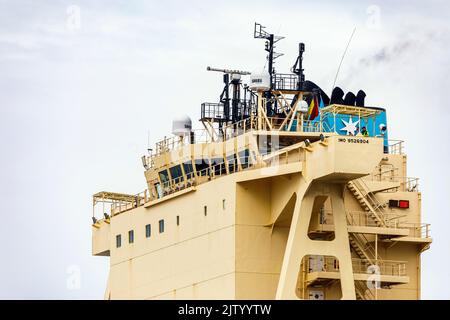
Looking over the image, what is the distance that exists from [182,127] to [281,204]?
384 inches

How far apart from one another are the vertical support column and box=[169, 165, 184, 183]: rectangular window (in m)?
10.4

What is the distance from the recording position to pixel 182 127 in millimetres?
102000

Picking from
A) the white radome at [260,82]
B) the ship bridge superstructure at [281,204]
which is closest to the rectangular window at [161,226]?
the ship bridge superstructure at [281,204]

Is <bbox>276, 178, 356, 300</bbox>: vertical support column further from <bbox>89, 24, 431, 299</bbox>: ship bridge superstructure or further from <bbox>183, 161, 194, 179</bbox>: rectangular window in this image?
<bbox>183, 161, 194, 179</bbox>: rectangular window

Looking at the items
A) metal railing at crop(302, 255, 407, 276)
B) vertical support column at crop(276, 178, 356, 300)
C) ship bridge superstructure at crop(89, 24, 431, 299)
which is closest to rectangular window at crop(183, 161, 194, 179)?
ship bridge superstructure at crop(89, 24, 431, 299)

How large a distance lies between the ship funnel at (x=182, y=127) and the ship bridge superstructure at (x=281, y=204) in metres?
0.04

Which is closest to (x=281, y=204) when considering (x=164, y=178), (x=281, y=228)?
(x=281, y=228)

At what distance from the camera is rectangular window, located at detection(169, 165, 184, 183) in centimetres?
10112

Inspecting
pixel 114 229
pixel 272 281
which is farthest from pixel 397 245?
pixel 114 229

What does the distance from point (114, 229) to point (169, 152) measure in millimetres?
5803
